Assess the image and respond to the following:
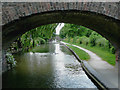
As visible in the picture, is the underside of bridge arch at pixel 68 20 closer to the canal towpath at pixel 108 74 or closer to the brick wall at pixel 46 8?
the brick wall at pixel 46 8

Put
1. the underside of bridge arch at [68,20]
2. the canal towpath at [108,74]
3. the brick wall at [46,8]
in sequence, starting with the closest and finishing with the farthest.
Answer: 1. the brick wall at [46,8]
2. the underside of bridge arch at [68,20]
3. the canal towpath at [108,74]

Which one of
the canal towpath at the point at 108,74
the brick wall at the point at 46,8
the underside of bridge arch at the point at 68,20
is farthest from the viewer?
the canal towpath at the point at 108,74

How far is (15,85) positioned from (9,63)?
3252 mm

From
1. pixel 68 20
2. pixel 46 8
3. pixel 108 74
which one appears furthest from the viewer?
pixel 108 74

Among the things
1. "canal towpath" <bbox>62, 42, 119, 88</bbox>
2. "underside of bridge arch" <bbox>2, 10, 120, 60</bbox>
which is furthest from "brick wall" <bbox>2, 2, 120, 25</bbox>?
"canal towpath" <bbox>62, 42, 119, 88</bbox>

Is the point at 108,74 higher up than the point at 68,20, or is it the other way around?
the point at 68,20

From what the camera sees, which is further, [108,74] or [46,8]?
[108,74]

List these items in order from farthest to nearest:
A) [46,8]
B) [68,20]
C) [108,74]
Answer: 1. [108,74]
2. [68,20]
3. [46,8]

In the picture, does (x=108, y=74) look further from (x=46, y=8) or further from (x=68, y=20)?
(x=46, y=8)

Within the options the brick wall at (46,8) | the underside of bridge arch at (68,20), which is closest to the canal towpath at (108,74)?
the underside of bridge arch at (68,20)

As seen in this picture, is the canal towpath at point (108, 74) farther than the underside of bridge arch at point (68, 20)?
Yes

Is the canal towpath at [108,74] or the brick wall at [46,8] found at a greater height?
the brick wall at [46,8]

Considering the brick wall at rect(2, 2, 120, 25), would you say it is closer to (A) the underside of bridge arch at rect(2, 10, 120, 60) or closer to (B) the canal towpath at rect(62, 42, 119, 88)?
(A) the underside of bridge arch at rect(2, 10, 120, 60)

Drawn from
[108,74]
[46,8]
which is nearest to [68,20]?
[46,8]
